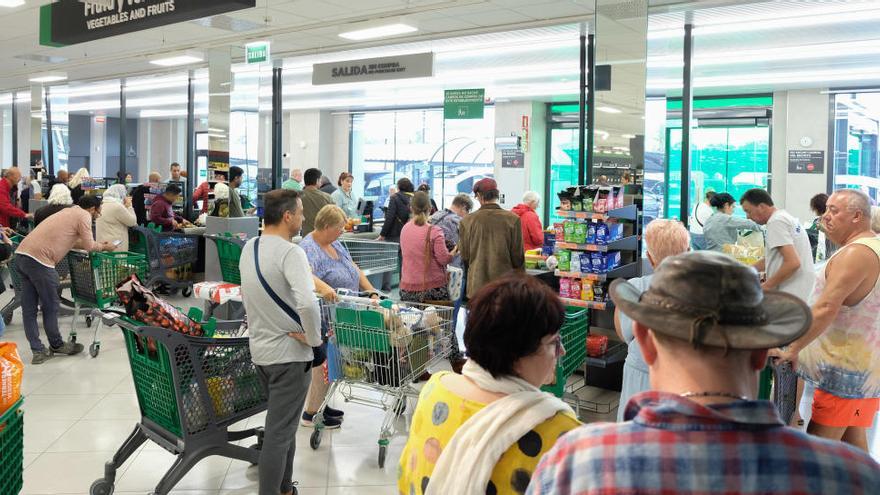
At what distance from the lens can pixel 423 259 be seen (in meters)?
6.32

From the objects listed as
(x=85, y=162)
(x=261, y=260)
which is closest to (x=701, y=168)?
(x=261, y=260)

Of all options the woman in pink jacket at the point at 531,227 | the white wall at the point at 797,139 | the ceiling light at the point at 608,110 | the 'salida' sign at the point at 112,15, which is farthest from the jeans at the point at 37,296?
the white wall at the point at 797,139

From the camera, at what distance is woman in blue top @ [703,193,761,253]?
314 inches

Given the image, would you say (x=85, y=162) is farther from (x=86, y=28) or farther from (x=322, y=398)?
(x=322, y=398)

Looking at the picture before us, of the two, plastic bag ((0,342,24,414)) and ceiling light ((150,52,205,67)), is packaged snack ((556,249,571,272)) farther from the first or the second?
ceiling light ((150,52,205,67))

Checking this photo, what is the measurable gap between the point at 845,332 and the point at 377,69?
750 cm

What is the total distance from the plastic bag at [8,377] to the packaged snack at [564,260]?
3.91m

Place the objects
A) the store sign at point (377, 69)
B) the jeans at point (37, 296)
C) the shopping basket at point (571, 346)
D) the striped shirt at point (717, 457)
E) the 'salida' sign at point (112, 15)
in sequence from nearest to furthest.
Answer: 1. the striped shirt at point (717, 457)
2. the shopping basket at point (571, 346)
3. the 'salida' sign at point (112, 15)
4. the jeans at point (37, 296)
5. the store sign at point (377, 69)

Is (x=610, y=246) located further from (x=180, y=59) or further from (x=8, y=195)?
(x=180, y=59)

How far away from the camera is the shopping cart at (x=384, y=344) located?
172 inches

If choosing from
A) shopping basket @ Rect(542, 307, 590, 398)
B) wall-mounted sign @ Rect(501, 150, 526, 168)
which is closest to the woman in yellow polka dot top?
shopping basket @ Rect(542, 307, 590, 398)

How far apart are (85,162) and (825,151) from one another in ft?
81.0

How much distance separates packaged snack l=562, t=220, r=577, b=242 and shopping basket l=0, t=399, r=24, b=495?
3.90 meters

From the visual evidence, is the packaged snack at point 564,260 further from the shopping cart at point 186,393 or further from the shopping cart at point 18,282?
the shopping cart at point 18,282
